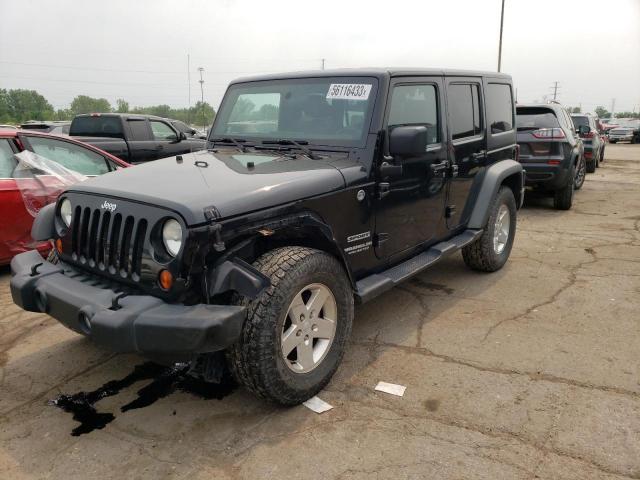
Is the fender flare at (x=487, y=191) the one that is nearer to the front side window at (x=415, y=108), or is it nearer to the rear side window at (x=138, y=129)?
the front side window at (x=415, y=108)

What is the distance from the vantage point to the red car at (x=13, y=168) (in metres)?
4.89

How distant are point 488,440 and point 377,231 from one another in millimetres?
1474

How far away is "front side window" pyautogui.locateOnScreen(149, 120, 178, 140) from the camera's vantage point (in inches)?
420

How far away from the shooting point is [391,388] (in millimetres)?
3156

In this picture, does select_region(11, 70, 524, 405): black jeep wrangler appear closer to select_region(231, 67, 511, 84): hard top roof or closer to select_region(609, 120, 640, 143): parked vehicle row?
select_region(231, 67, 511, 84): hard top roof

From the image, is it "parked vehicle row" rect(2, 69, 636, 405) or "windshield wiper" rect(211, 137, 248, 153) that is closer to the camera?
"parked vehicle row" rect(2, 69, 636, 405)

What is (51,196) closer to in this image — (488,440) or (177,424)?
(177,424)

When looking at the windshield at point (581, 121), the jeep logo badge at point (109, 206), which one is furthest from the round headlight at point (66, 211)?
the windshield at point (581, 121)

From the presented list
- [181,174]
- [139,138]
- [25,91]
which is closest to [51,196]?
[181,174]

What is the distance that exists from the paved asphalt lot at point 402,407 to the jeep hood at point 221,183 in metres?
1.17

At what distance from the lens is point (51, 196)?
5164 millimetres

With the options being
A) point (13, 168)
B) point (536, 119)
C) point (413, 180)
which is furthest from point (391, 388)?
point (536, 119)

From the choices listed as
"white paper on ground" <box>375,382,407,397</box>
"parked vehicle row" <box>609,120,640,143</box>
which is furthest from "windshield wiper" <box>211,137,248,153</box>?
"parked vehicle row" <box>609,120,640,143</box>

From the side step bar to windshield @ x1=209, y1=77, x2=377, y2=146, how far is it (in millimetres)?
928
